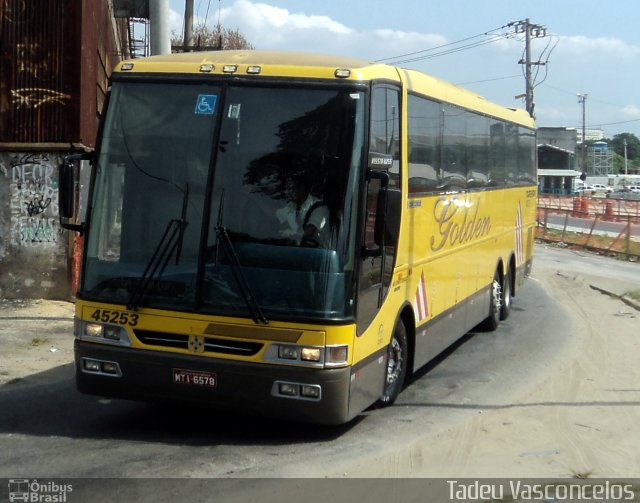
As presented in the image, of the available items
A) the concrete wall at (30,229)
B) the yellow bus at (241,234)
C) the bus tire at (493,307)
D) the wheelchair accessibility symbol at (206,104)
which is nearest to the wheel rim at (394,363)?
the yellow bus at (241,234)

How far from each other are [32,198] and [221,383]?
27.4ft

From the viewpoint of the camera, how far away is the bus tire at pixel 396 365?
8164 millimetres

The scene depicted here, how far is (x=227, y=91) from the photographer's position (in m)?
7.01

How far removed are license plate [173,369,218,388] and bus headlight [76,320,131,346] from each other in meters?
0.49

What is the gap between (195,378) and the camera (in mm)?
6832

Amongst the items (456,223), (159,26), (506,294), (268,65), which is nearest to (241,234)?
(268,65)

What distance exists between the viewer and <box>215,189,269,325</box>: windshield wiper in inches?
260

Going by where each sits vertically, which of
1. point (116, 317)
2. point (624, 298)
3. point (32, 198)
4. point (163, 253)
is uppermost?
point (32, 198)

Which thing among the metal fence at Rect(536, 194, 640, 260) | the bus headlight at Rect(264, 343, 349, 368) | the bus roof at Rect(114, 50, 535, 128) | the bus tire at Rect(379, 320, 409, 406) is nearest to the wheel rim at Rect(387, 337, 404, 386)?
the bus tire at Rect(379, 320, 409, 406)

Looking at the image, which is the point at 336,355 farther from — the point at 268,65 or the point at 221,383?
the point at 268,65

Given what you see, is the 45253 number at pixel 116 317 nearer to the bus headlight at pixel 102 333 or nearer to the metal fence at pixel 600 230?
the bus headlight at pixel 102 333

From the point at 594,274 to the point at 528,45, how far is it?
35818mm

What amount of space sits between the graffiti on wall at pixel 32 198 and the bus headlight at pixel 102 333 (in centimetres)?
721

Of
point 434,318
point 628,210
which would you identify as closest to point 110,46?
point 434,318
